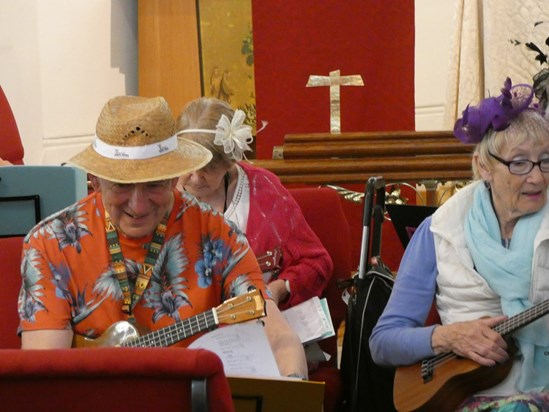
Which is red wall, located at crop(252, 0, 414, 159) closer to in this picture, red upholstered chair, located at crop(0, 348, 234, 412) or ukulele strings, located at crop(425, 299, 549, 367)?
ukulele strings, located at crop(425, 299, 549, 367)

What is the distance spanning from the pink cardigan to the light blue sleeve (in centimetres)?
44

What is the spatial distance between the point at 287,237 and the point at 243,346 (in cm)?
104

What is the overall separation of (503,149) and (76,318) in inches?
Answer: 45.5

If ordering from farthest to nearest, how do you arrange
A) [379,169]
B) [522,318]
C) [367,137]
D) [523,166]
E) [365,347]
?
[367,137] < [379,169] < [365,347] < [523,166] < [522,318]

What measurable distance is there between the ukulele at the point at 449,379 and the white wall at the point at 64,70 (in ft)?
16.5

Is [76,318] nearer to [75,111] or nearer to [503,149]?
[503,149]

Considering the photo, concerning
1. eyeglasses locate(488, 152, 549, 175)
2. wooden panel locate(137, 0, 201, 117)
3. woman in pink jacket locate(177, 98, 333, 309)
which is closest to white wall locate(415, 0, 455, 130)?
wooden panel locate(137, 0, 201, 117)

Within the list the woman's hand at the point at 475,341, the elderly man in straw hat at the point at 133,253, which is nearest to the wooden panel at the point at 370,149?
the woman's hand at the point at 475,341

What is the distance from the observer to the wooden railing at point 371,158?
3674mm

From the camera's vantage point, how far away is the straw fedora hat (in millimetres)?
2205

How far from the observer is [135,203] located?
2.23m

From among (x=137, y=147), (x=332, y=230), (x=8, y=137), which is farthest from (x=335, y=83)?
(x=137, y=147)

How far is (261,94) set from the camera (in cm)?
535

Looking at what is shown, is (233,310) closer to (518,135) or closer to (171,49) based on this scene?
(518,135)
